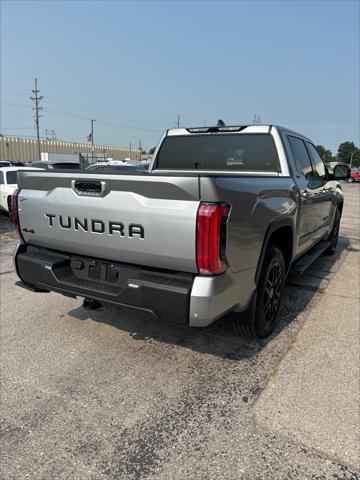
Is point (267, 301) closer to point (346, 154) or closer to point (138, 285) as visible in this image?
point (138, 285)

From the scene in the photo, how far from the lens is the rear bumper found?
2553 millimetres

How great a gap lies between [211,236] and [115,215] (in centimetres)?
76

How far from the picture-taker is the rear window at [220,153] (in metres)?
4.27

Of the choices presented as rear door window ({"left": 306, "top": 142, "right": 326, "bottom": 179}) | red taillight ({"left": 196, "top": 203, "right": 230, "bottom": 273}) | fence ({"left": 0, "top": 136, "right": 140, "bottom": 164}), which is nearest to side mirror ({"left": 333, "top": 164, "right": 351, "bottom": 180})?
rear door window ({"left": 306, "top": 142, "right": 326, "bottom": 179})

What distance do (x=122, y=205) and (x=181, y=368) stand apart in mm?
1412

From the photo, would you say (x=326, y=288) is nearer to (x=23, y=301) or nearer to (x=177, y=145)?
(x=177, y=145)

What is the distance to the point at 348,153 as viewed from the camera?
121 meters

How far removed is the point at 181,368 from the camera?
126 inches

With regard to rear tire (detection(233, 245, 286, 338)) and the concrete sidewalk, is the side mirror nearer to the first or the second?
the concrete sidewalk

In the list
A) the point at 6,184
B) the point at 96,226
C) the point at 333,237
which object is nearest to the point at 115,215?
the point at 96,226

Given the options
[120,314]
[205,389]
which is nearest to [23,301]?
[120,314]

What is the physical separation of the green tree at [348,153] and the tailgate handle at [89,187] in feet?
399

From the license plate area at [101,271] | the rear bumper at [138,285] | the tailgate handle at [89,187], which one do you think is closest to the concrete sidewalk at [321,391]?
the rear bumper at [138,285]

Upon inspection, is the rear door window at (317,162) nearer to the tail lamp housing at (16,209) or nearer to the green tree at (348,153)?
the tail lamp housing at (16,209)
